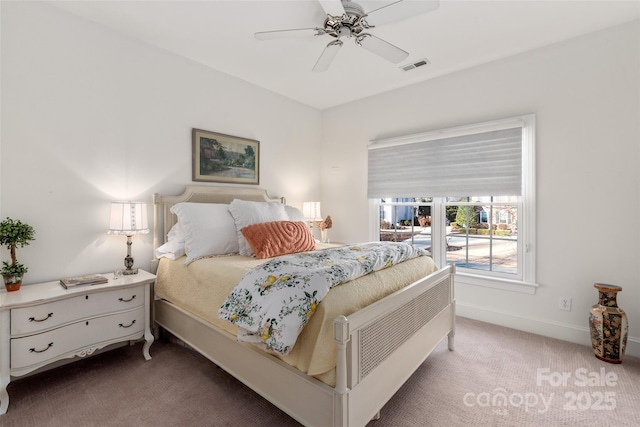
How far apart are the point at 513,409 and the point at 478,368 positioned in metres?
0.44

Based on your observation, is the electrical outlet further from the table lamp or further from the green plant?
the green plant

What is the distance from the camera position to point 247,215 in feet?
9.18

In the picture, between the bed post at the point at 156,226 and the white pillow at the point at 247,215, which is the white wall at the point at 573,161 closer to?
the white pillow at the point at 247,215

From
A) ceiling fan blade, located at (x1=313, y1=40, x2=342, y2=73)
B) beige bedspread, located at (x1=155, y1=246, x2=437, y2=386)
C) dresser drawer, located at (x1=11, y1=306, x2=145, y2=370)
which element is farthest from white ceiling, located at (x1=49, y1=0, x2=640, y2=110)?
dresser drawer, located at (x1=11, y1=306, x2=145, y2=370)

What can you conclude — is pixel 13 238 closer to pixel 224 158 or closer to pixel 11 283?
pixel 11 283

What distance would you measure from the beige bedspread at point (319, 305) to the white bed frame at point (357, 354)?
0.07 meters

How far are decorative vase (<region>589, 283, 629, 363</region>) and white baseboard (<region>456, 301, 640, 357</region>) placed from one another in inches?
9.3

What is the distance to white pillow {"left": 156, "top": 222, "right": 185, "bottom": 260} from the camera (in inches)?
100

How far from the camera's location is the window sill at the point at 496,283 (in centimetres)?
289

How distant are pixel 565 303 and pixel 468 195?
4.14ft

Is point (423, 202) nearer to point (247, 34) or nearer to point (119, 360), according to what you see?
point (247, 34)

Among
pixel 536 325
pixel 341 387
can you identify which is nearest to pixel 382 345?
pixel 341 387

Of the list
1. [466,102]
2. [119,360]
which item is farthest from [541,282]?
[119,360]

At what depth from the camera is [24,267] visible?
2123 mm
